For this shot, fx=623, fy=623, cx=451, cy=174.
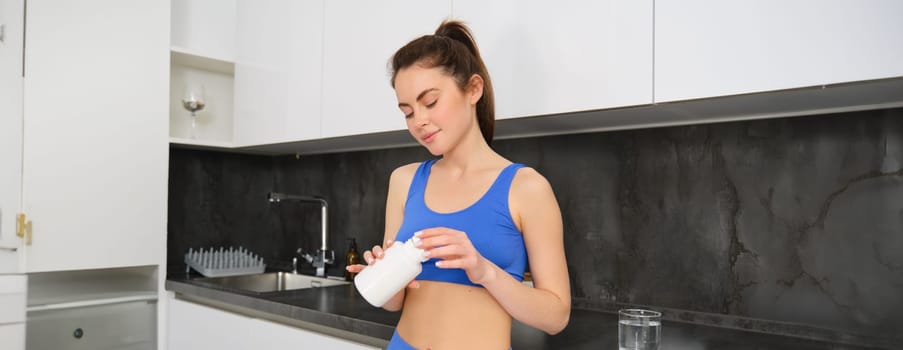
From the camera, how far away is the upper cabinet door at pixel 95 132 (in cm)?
182

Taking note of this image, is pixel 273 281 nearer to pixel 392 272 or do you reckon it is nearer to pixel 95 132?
pixel 95 132

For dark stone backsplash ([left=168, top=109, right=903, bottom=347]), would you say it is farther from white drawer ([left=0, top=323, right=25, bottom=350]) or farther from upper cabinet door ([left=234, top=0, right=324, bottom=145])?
white drawer ([left=0, top=323, right=25, bottom=350])

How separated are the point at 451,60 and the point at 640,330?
557 mm

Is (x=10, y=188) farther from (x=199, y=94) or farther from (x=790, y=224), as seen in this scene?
(x=790, y=224)

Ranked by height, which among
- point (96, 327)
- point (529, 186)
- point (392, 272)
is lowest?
point (96, 327)

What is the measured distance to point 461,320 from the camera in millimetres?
986

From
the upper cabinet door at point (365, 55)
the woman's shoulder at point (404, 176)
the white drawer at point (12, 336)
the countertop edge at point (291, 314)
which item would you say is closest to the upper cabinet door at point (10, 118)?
the white drawer at point (12, 336)

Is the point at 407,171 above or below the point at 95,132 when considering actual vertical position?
below

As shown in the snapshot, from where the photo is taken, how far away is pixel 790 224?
51.6 inches

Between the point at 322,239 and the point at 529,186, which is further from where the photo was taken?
the point at 322,239

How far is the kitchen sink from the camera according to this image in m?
2.16

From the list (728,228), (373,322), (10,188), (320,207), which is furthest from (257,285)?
(728,228)

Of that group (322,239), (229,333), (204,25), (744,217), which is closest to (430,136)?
(744,217)

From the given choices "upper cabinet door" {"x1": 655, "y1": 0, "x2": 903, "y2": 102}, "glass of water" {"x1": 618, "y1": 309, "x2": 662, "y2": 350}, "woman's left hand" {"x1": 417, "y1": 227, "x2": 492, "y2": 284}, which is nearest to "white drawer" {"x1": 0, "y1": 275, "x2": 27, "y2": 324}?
"woman's left hand" {"x1": 417, "y1": 227, "x2": 492, "y2": 284}
